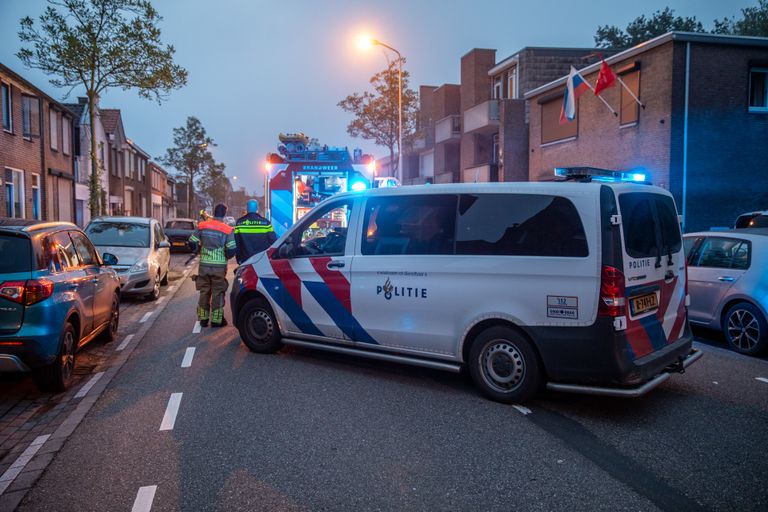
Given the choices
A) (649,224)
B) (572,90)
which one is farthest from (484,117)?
(649,224)

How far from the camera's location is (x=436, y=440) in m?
4.46

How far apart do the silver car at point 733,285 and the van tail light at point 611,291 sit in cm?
368

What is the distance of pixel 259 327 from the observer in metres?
7.23

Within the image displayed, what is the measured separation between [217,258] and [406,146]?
33.4 metres

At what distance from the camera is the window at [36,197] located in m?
23.7

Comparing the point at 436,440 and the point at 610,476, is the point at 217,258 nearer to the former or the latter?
the point at 436,440

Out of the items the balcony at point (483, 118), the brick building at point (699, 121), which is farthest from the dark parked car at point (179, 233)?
the brick building at point (699, 121)

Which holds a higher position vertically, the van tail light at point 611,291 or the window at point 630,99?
the window at point 630,99

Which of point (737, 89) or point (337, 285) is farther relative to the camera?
point (737, 89)

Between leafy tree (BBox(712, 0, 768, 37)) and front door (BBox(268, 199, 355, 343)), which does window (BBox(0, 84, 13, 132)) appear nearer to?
front door (BBox(268, 199, 355, 343))

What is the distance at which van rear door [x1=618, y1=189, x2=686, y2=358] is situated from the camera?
481 cm

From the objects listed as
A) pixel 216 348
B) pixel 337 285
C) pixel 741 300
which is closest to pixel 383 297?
pixel 337 285

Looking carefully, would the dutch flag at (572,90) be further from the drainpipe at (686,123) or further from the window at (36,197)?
the window at (36,197)

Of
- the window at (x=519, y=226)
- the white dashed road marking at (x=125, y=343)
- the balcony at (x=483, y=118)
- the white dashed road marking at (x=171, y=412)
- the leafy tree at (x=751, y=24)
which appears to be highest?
the leafy tree at (x=751, y=24)
